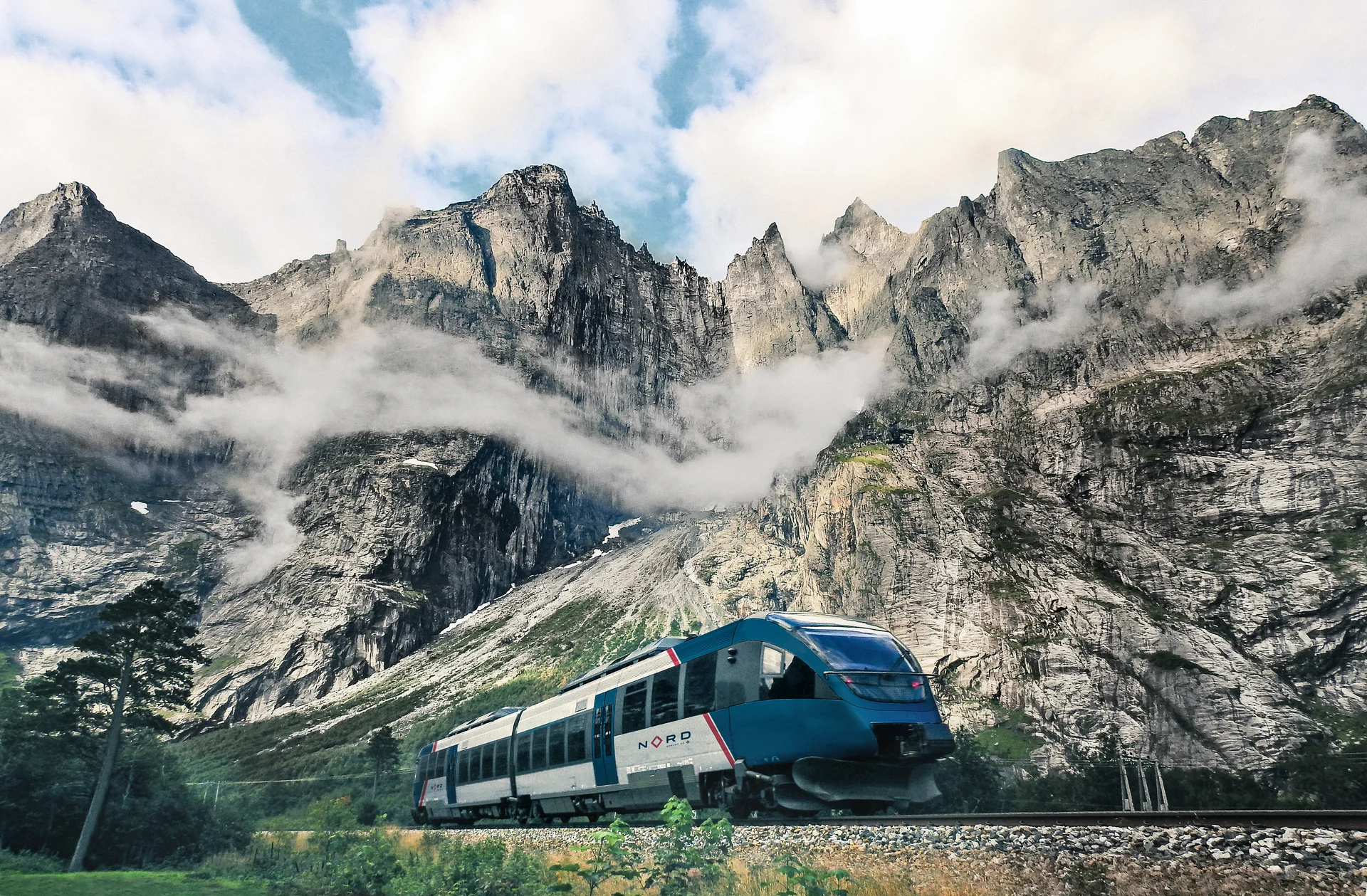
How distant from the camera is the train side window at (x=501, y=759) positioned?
33.1m

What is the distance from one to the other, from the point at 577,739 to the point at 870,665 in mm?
12105

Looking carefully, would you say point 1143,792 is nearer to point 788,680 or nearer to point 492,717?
point 492,717

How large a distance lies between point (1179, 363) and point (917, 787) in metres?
187

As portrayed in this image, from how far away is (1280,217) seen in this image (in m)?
179

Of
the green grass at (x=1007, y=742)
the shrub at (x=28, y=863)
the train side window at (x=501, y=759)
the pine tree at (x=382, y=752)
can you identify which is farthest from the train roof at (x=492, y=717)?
the green grass at (x=1007, y=742)

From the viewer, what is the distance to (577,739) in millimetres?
27625

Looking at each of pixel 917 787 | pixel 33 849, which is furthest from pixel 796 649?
pixel 33 849

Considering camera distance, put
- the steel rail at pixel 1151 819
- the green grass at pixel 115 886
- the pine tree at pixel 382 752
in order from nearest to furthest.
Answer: the steel rail at pixel 1151 819, the green grass at pixel 115 886, the pine tree at pixel 382 752

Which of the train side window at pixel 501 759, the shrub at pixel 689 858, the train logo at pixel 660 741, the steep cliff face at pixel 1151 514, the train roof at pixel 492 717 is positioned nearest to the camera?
the shrub at pixel 689 858

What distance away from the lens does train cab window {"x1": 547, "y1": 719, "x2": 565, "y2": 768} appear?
2850cm

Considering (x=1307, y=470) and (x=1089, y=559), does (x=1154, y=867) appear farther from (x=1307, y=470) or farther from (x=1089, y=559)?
(x=1307, y=470)

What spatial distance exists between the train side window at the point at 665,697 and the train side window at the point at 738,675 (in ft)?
6.22

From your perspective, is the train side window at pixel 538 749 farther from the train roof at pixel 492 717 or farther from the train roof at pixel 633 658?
the train roof at pixel 492 717

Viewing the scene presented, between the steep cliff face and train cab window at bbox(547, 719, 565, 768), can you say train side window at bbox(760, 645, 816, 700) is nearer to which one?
train cab window at bbox(547, 719, 565, 768)
